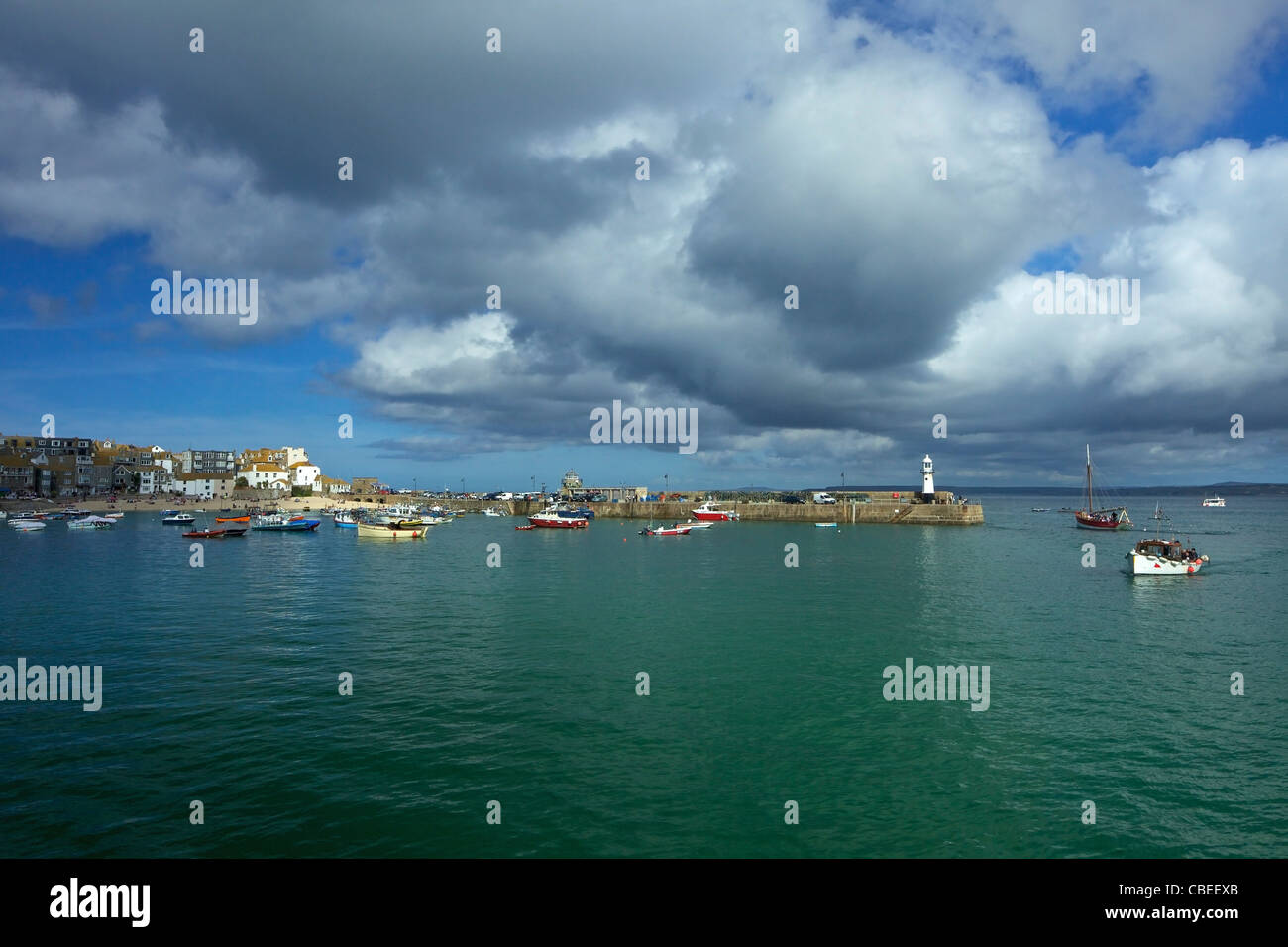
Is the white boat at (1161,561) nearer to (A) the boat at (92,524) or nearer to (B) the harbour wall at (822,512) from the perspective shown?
(B) the harbour wall at (822,512)

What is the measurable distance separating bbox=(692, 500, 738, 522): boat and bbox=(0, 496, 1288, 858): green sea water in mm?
91321

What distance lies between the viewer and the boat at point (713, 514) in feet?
439

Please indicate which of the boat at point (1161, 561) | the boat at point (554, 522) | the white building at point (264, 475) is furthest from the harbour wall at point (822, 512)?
the white building at point (264, 475)

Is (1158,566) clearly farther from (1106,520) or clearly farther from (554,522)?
(554,522)

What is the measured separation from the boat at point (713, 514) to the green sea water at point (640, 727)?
91.3m

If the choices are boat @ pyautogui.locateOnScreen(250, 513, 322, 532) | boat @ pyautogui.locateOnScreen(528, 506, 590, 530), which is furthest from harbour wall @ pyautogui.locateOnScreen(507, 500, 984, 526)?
boat @ pyautogui.locateOnScreen(250, 513, 322, 532)

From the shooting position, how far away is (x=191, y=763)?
15.6 m

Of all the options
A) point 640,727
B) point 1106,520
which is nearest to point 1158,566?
point 640,727

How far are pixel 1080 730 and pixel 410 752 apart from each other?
57.3 feet

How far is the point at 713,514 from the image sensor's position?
134625mm

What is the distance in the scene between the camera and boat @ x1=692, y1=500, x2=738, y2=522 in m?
134

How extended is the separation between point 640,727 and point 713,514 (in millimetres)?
117109
